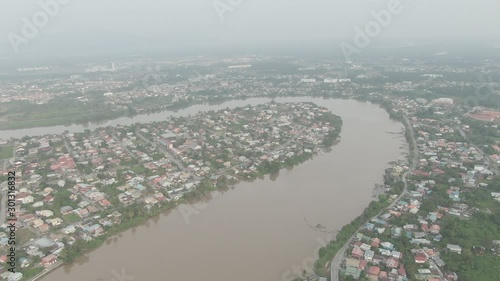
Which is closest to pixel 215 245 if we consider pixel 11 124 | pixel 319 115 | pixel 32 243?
pixel 32 243

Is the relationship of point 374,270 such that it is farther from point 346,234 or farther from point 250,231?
point 250,231

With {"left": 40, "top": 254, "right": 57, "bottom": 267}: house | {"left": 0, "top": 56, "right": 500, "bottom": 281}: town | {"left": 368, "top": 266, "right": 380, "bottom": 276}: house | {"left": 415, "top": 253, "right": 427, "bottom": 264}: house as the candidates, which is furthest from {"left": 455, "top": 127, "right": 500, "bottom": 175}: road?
{"left": 40, "top": 254, "right": 57, "bottom": 267}: house

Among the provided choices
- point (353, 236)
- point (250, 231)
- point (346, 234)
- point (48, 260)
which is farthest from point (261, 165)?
point (48, 260)

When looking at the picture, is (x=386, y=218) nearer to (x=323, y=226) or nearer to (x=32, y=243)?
(x=323, y=226)

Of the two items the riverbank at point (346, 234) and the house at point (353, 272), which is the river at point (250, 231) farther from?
the house at point (353, 272)

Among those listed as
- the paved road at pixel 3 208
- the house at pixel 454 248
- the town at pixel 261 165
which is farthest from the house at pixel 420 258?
the paved road at pixel 3 208
